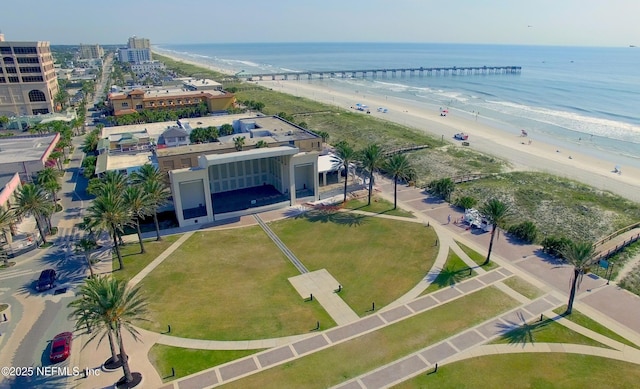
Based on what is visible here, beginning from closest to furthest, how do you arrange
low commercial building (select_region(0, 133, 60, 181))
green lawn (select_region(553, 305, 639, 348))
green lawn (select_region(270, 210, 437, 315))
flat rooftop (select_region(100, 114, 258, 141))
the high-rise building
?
1. green lawn (select_region(553, 305, 639, 348))
2. green lawn (select_region(270, 210, 437, 315))
3. low commercial building (select_region(0, 133, 60, 181))
4. flat rooftop (select_region(100, 114, 258, 141))
5. the high-rise building

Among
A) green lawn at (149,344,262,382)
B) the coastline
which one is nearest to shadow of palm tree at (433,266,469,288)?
green lawn at (149,344,262,382)

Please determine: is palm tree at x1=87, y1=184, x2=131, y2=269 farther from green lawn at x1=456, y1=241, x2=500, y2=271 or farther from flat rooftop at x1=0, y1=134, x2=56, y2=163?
flat rooftop at x1=0, y1=134, x2=56, y2=163

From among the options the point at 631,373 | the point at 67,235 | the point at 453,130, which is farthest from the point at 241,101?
the point at 631,373

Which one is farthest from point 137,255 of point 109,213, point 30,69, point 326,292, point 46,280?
point 30,69

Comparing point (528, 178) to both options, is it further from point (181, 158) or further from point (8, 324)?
point (8, 324)

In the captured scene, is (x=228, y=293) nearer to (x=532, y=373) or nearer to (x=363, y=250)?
(x=363, y=250)

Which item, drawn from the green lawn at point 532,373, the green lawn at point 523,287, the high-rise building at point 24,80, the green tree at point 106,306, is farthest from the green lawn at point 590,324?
the high-rise building at point 24,80
